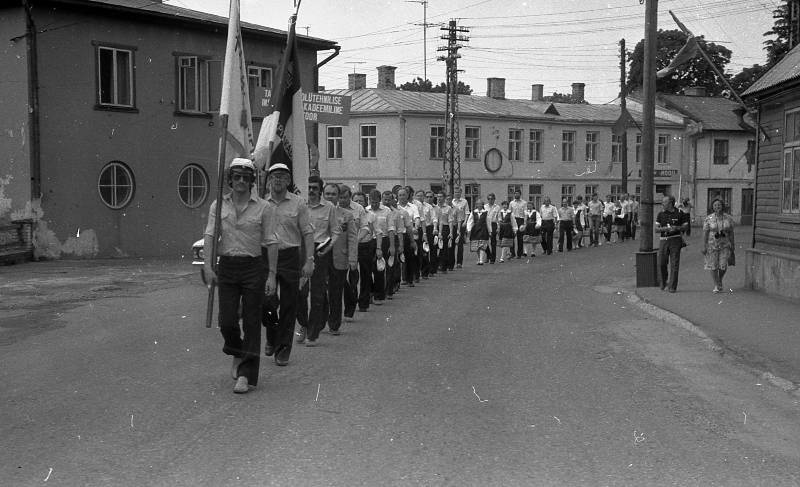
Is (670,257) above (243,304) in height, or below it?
below

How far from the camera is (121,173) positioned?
1055 inches

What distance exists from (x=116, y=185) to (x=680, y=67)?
175 feet

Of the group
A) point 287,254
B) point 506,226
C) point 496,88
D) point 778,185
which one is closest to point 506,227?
point 506,226

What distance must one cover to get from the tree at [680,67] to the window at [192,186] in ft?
152

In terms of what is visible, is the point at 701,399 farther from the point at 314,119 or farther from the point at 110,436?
the point at 314,119

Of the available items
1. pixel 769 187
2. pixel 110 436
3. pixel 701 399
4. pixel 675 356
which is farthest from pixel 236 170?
pixel 769 187

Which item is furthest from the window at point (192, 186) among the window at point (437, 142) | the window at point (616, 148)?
the window at point (616, 148)

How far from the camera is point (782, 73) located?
17.7 meters

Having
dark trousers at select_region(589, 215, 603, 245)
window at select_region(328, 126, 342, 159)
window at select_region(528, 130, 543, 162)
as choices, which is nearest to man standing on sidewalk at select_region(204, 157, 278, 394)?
dark trousers at select_region(589, 215, 603, 245)

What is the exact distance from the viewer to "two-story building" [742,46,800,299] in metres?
16.6

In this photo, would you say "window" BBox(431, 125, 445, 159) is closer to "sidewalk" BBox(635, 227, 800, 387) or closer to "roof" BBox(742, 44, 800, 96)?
"sidewalk" BBox(635, 227, 800, 387)

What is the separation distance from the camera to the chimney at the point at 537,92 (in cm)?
6675

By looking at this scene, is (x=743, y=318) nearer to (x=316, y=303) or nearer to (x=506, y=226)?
(x=316, y=303)

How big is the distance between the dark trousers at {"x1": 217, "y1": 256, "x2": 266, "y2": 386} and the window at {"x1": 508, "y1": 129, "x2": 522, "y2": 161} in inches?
1878
